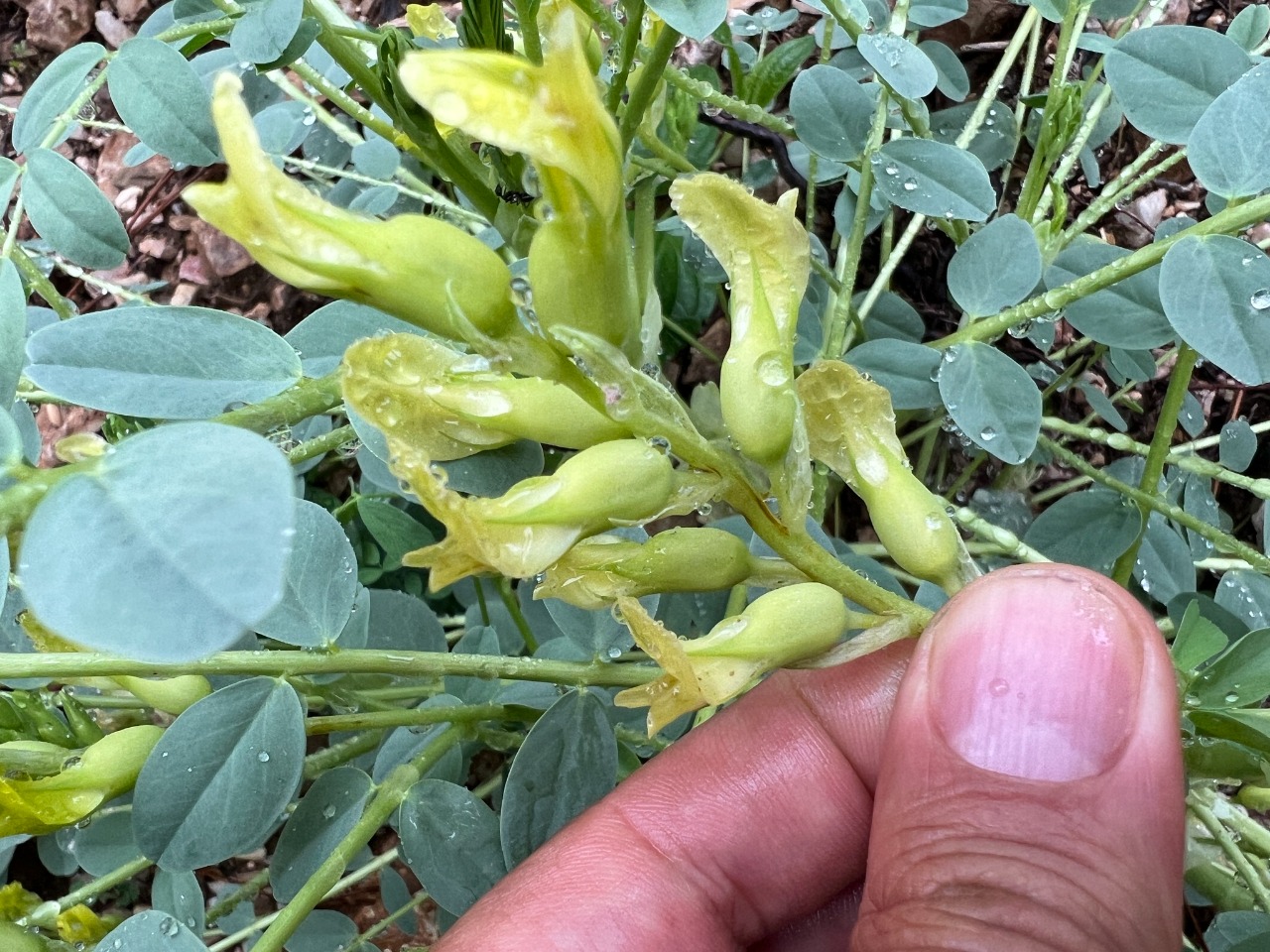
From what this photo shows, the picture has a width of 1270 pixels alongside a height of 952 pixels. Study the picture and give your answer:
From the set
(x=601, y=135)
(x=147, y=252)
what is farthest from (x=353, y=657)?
(x=147, y=252)

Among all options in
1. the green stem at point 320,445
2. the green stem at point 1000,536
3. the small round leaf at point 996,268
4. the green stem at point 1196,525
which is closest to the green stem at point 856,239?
the small round leaf at point 996,268

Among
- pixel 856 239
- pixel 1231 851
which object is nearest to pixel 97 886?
pixel 856 239

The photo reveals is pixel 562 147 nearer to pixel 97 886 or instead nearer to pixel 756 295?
pixel 756 295

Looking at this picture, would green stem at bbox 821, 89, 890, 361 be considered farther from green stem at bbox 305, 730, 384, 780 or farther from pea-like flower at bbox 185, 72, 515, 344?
green stem at bbox 305, 730, 384, 780

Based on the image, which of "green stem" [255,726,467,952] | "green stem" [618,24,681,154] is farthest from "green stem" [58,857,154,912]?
"green stem" [618,24,681,154]

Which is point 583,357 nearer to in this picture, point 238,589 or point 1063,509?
point 238,589

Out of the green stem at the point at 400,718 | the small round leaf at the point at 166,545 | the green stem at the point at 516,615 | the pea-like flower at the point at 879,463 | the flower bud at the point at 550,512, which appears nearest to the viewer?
the small round leaf at the point at 166,545

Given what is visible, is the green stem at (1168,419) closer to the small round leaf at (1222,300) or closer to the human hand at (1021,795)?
the small round leaf at (1222,300)
